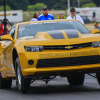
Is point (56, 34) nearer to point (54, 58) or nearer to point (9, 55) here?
point (54, 58)

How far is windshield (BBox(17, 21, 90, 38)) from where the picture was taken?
748 cm

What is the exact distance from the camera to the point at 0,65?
335 inches

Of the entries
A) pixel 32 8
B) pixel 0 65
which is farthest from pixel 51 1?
pixel 0 65

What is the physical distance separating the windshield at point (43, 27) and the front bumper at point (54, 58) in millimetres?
1236

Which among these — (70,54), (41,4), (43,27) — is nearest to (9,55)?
(43,27)

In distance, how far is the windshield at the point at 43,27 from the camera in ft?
24.5

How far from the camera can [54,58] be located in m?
6.18

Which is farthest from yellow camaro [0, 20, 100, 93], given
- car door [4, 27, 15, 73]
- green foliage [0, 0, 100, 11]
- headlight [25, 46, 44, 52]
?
green foliage [0, 0, 100, 11]

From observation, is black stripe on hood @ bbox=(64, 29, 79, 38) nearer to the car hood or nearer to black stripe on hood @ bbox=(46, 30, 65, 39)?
the car hood

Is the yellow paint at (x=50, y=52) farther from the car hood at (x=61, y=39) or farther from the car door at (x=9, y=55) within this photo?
the car door at (x=9, y=55)

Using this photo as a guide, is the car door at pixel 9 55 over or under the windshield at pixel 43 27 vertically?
under

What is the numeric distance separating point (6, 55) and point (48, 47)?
167cm

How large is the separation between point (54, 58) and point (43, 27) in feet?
4.98

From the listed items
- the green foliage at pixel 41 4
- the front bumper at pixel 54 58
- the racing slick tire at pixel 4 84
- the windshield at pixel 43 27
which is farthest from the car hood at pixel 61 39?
the green foliage at pixel 41 4
